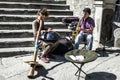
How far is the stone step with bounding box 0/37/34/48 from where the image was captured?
824 centimetres

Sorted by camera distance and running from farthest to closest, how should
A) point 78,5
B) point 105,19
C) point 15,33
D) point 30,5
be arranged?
1. point 30,5
2. point 78,5
3. point 15,33
4. point 105,19

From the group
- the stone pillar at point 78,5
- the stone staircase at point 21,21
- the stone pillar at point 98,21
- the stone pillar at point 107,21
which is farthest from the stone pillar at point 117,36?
the stone staircase at point 21,21

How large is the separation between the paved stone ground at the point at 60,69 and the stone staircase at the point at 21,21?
86cm

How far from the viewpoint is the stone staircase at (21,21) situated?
326 inches

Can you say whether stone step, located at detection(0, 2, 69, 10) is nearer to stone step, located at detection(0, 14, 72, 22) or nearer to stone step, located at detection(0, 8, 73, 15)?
stone step, located at detection(0, 8, 73, 15)

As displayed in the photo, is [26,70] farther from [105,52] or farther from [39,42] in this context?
[105,52]

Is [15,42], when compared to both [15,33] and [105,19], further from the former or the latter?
[105,19]

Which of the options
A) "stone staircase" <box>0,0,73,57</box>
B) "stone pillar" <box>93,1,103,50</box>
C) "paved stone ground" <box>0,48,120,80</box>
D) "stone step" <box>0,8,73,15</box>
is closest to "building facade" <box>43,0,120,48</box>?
"stone pillar" <box>93,1,103,50</box>

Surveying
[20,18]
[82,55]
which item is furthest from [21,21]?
[82,55]

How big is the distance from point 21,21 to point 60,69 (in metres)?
3.36

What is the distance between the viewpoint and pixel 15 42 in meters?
8.34

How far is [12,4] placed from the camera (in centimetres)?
1005

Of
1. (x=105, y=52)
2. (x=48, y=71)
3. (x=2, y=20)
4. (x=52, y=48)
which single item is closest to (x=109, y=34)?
(x=105, y=52)

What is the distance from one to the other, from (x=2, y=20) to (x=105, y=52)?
3.78m
